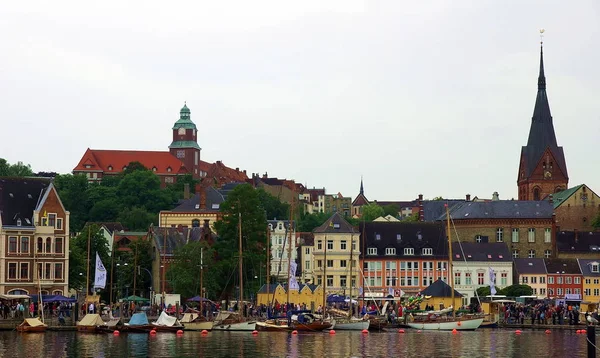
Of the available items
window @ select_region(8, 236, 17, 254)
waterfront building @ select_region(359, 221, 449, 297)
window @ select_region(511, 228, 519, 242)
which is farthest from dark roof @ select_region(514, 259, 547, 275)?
window @ select_region(8, 236, 17, 254)

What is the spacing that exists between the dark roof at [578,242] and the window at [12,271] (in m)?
79.5

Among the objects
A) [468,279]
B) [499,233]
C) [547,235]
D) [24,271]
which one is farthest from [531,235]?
[24,271]

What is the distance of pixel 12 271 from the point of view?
11412 cm

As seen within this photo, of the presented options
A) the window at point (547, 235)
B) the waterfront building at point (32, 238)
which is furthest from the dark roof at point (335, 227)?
the waterfront building at point (32, 238)

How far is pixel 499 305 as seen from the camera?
123188 millimetres

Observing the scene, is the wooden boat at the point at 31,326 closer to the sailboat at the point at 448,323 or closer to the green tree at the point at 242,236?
the sailboat at the point at 448,323

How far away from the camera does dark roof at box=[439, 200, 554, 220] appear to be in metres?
170

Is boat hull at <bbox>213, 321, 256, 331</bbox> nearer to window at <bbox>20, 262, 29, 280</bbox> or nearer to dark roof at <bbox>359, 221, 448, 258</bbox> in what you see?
window at <bbox>20, 262, 29, 280</bbox>

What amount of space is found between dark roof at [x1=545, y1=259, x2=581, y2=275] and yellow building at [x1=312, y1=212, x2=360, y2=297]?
2558 cm

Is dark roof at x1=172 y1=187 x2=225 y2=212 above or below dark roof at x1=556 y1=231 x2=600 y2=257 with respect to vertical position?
above

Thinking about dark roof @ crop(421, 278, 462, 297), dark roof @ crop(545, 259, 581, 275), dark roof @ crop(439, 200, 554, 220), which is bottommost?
dark roof @ crop(421, 278, 462, 297)

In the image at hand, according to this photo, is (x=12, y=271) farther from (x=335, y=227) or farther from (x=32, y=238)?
(x=335, y=227)

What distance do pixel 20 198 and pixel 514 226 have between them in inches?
2959

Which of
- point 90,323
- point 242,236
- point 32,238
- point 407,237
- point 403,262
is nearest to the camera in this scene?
point 90,323
